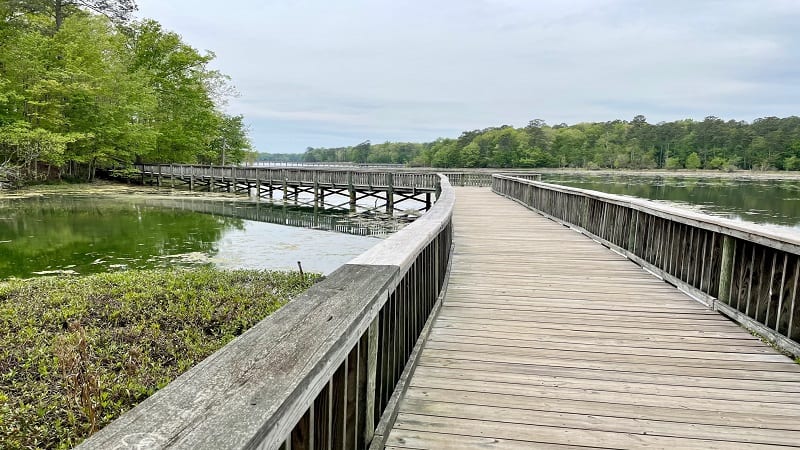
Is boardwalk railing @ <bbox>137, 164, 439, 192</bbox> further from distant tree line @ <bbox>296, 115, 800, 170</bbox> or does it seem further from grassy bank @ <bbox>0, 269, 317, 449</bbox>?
distant tree line @ <bbox>296, 115, 800, 170</bbox>

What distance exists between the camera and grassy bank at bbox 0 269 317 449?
4.09 m

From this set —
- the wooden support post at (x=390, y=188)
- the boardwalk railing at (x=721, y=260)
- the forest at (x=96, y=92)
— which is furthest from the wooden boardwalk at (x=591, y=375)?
the forest at (x=96, y=92)

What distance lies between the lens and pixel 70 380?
14.8 ft

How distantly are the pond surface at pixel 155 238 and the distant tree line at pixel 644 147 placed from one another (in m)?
79.5

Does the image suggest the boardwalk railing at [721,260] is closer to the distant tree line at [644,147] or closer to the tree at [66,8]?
the tree at [66,8]

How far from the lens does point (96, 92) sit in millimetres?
30688

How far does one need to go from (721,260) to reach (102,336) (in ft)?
21.5

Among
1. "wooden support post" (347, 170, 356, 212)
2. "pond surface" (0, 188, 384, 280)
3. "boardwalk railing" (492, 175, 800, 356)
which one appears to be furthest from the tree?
"boardwalk railing" (492, 175, 800, 356)

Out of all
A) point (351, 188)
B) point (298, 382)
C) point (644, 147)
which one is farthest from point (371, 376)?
point (644, 147)

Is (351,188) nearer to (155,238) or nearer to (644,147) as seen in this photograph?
(155,238)

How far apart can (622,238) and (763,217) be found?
21.8m

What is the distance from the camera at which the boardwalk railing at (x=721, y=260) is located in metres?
3.33

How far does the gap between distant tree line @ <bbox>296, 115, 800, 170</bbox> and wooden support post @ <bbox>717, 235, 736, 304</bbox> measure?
304ft

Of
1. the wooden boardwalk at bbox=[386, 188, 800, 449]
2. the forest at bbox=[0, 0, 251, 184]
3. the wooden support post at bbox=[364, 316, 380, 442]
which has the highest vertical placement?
the forest at bbox=[0, 0, 251, 184]
